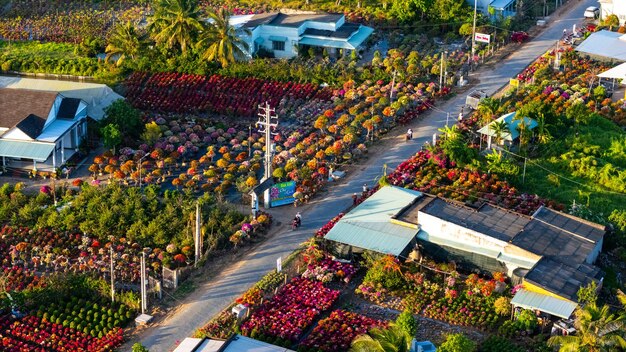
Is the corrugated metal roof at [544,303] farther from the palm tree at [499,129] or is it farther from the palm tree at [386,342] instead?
the palm tree at [499,129]

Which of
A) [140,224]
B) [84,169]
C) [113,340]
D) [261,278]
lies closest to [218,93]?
[84,169]

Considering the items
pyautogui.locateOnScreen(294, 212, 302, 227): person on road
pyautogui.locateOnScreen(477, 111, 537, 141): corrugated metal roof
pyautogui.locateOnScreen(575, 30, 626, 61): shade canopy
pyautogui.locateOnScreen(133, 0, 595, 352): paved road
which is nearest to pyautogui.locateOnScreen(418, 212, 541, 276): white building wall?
pyautogui.locateOnScreen(133, 0, 595, 352): paved road

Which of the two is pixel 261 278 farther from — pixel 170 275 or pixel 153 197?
pixel 153 197

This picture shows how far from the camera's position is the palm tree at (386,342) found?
127 feet

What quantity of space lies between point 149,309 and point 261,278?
5.34 metres

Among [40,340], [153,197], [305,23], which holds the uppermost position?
[305,23]

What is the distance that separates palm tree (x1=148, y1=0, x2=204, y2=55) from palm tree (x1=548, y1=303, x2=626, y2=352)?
40154 millimetres

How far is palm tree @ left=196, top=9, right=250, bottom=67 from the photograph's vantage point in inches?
2844

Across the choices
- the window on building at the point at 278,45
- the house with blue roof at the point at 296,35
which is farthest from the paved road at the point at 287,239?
the window on building at the point at 278,45

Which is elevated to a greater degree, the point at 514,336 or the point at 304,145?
the point at 304,145

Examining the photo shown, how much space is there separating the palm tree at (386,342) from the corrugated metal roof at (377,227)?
30.4 ft

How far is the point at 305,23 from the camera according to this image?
77.4 m

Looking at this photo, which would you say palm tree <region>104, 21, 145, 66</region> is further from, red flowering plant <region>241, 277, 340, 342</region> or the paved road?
red flowering plant <region>241, 277, 340, 342</region>

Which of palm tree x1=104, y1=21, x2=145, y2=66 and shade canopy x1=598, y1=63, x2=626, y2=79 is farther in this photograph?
palm tree x1=104, y1=21, x2=145, y2=66
